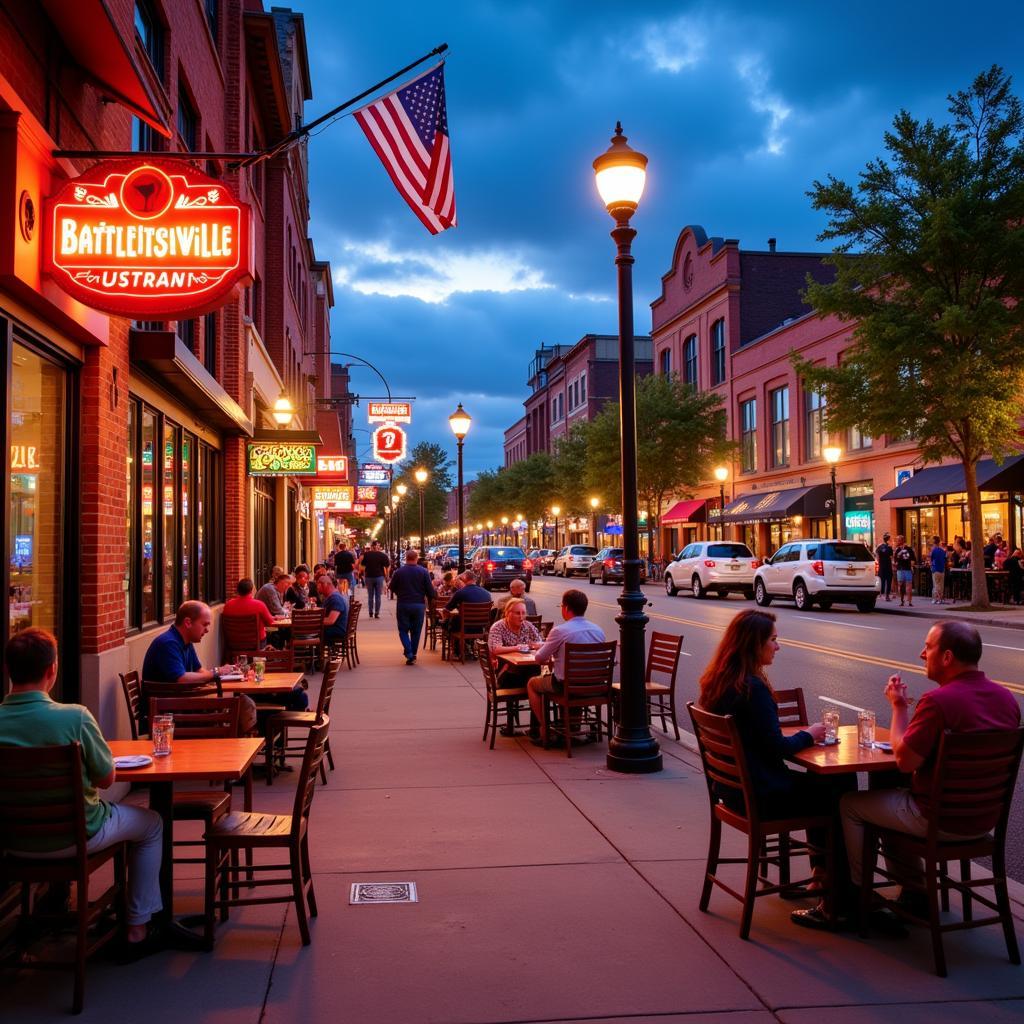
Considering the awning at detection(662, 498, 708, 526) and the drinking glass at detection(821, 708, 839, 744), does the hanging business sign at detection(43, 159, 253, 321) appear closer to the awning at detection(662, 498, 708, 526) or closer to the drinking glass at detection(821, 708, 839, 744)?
the drinking glass at detection(821, 708, 839, 744)

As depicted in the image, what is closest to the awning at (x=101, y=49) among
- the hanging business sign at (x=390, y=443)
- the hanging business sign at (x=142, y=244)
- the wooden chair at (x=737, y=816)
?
the hanging business sign at (x=142, y=244)

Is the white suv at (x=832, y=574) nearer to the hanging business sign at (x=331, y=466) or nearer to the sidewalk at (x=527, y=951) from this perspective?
the hanging business sign at (x=331, y=466)

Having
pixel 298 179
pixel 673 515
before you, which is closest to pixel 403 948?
pixel 298 179

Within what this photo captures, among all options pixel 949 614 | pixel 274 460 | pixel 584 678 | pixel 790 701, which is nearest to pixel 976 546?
pixel 949 614

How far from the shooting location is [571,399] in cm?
9050

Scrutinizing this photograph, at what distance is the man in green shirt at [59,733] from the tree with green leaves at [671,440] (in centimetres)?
4238

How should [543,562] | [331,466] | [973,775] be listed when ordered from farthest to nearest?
[543,562], [331,466], [973,775]

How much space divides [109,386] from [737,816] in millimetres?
5597

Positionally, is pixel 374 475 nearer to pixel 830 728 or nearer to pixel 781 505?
pixel 781 505

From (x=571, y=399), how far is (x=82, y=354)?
84053 mm

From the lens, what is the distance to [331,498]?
35.8m

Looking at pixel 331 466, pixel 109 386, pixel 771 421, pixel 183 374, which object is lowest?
pixel 109 386

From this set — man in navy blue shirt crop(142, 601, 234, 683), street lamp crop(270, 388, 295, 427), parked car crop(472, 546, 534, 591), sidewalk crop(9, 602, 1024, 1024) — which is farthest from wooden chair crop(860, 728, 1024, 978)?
parked car crop(472, 546, 534, 591)

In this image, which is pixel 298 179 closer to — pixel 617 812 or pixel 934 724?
pixel 617 812
